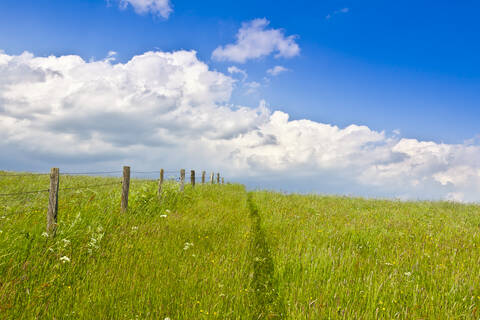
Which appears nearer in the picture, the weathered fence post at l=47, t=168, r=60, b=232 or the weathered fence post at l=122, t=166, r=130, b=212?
the weathered fence post at l=47, t=168, r=60, b=232

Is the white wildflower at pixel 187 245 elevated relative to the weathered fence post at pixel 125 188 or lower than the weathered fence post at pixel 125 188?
lower

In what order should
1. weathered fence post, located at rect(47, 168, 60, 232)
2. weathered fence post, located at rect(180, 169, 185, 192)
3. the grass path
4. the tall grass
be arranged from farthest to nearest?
weathered fence post, located at rect(180, 169, 185, 192), weathered fence post, located at rect(47, 168, 60, 232), the grass path, the tall grass

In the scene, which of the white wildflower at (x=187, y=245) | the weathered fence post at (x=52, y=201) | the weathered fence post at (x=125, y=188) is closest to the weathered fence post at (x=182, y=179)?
the weathered fence post at (x=125, y=188)

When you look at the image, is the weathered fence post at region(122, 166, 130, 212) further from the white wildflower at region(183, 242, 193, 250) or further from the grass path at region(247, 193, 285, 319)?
the grass path at region(247, 193, 285, 319)

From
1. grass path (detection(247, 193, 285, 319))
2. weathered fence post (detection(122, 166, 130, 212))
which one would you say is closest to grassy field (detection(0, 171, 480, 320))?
grass path (detection(247, 193, 285, 319))

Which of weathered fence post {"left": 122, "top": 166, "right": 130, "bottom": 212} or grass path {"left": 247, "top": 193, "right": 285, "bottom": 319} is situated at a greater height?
weathered fence post {"left": 122, "top": 166, "right": 130, "bottom": 212}

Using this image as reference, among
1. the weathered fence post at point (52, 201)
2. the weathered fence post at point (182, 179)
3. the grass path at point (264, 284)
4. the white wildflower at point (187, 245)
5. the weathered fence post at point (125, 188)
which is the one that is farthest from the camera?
the weathered fence post at point (182, 179)

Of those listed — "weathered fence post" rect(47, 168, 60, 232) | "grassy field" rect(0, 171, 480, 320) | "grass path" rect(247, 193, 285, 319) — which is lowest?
"grass path" rect(247, 193, 285, 319)

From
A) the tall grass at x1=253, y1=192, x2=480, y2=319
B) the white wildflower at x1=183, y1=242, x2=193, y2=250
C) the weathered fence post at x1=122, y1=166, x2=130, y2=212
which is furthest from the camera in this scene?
the weathered fence post at x1=122, y1=166, x2=130, y2=212

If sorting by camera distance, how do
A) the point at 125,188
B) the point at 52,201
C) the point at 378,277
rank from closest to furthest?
the point at 378,277
the point at 52,201
the point at 125,188

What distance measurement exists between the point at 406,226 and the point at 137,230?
906 cm

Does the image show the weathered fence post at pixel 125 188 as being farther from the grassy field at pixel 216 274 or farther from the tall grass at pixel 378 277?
the tall grass at pixel 378 277

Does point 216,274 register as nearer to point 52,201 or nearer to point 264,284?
point 264,284

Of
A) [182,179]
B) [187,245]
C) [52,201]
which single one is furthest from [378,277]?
[182,179]
